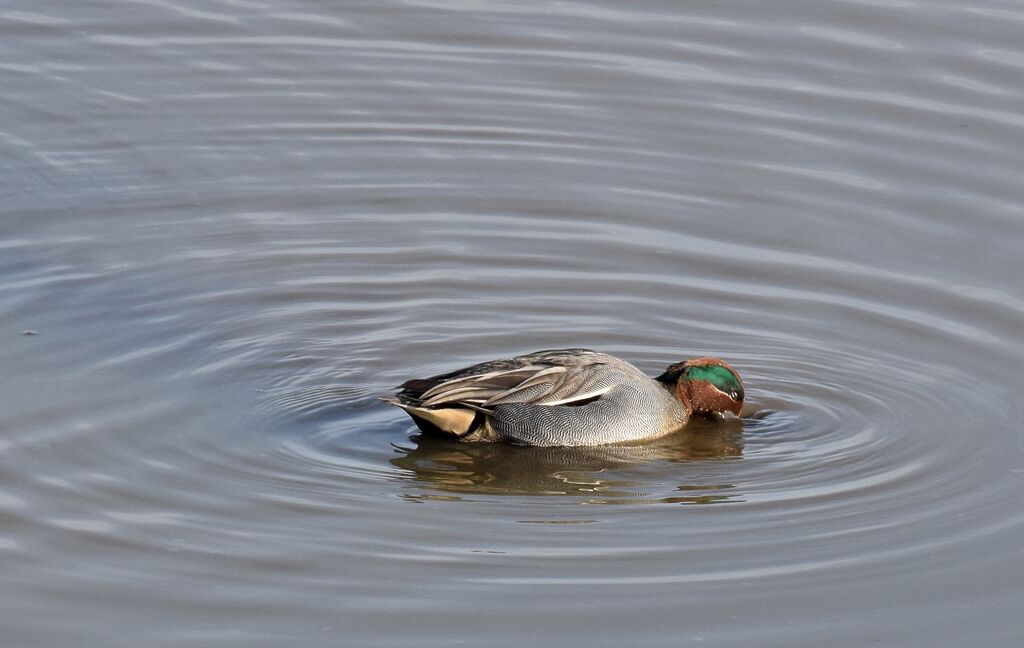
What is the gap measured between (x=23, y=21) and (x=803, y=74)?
791cm

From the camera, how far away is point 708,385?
36.1ft

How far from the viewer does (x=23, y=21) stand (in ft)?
57.6

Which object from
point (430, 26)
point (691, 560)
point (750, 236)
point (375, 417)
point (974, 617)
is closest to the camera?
point (974, 617)

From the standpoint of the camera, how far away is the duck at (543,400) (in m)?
10.6

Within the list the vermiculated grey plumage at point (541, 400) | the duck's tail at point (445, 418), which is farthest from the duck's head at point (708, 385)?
the duck's tail at point (445, 418)

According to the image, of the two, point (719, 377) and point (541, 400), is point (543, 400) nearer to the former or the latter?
point (541, 400)

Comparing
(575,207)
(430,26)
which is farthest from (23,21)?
(575,207)

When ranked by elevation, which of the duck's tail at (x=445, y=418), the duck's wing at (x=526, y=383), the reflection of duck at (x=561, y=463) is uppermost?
the duck's wing at (x=526, y=383)

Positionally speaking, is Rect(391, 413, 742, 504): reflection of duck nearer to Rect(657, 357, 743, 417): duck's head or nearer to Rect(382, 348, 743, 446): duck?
Rect(382, 348, 743, 446): duck

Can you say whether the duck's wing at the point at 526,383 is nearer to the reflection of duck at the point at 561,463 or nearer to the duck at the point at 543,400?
the duck at the point at 543,400

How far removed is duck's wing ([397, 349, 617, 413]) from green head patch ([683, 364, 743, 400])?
22.9 inches

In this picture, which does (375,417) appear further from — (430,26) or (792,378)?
(430,26)

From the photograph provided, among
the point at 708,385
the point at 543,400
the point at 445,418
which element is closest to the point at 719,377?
the point at 708,385

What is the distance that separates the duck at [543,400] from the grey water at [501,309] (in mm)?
162
